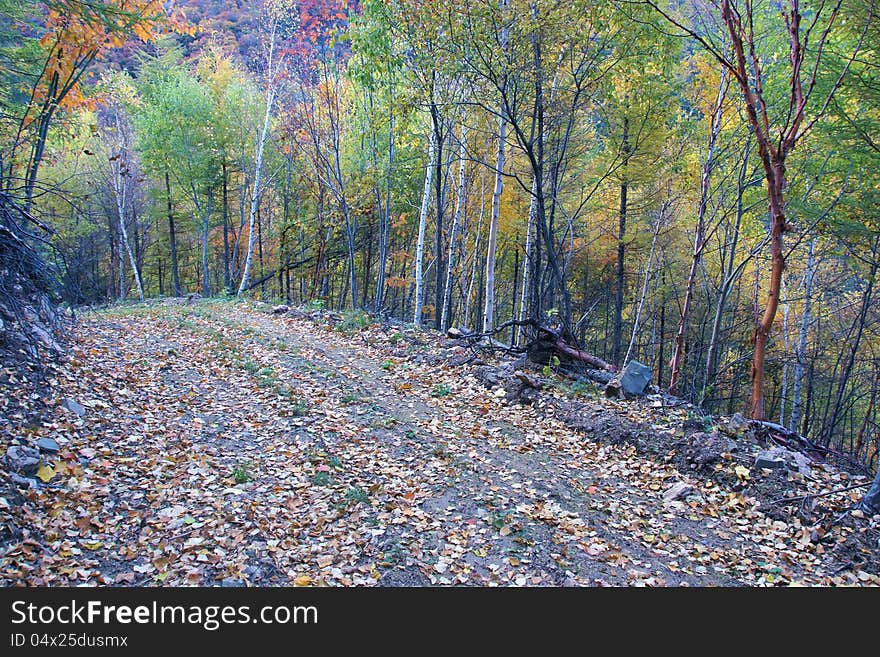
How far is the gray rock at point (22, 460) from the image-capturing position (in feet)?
12.3

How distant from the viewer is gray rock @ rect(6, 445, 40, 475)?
374cm

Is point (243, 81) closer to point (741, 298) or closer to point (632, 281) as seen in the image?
point (632, 281)

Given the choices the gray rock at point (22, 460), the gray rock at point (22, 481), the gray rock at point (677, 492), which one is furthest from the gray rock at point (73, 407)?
the gray rock at point (677, 492)

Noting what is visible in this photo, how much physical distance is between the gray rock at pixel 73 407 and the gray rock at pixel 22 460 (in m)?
1.08

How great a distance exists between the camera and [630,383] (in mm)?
7172

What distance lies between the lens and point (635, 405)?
A: 6.78 metres

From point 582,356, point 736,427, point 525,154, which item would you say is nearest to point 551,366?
point 582,356

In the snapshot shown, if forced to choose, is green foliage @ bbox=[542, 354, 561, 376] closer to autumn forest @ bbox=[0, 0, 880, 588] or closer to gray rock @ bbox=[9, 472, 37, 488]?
autumn forest @ bbox=[0, 0, 880, 588]

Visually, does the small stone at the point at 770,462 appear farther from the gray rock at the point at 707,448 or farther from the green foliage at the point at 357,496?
the green foliage at the point at 357,496

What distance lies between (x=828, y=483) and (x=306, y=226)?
19994 mm

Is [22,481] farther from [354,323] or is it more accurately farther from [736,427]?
[354,323]

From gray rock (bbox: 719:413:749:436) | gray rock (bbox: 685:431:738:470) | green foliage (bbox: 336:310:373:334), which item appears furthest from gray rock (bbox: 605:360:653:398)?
green foliage (bbox: 336:310:373:334)

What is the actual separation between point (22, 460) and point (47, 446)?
0.35 metres

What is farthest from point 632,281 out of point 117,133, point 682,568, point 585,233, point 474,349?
point 117,133
